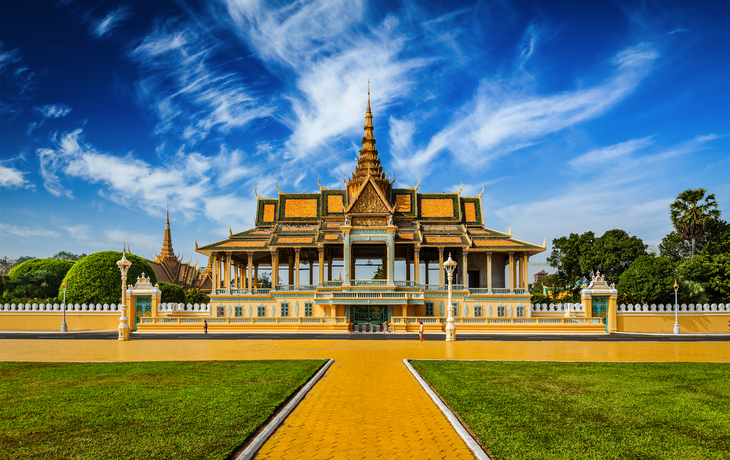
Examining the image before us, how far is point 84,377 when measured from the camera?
12.8 metres

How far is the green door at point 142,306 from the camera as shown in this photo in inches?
1601

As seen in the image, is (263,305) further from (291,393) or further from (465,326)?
(291,393)

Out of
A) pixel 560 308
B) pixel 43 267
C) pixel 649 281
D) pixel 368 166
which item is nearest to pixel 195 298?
pixel 43 267

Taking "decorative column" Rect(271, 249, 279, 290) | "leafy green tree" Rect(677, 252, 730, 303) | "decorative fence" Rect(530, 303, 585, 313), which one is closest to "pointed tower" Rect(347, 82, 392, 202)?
"decorative column" Rect(271, 249, 279, 290)

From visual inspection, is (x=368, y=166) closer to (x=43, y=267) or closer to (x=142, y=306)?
(x=142, y=306)

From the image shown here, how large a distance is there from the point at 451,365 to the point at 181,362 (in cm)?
870

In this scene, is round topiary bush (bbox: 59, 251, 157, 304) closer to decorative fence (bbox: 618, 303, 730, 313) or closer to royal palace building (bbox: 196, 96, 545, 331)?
royal palace building (bbox: 196, 96, 545, 331)

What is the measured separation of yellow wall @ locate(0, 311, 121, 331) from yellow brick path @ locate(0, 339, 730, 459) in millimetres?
20035

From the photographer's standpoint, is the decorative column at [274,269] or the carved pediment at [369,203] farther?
the carved pediment at [369,203]

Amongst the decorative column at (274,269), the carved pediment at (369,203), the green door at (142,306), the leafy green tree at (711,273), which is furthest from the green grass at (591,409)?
the leafy green tree at (711,273)

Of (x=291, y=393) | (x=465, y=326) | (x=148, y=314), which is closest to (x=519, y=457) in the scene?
(x=291, y=393)

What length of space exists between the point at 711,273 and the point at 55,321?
56.9m

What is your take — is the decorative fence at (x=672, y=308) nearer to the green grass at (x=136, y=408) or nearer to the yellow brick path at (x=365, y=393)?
the yellow brick path at (x=365, y=393)

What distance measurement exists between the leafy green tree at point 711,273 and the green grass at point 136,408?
42.7 metres
